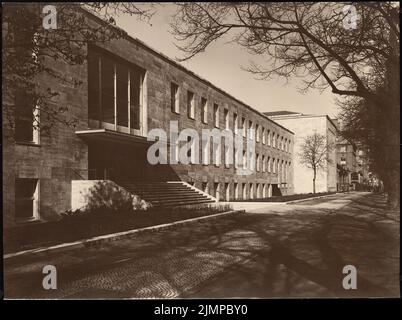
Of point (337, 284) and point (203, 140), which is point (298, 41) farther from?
point (203, 140)

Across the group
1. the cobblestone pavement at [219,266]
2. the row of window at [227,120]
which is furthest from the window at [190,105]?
the cobblestone pavement at [219,266]

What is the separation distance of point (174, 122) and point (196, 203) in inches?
243

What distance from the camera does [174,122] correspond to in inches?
1045

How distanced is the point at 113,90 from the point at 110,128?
2.05 meters

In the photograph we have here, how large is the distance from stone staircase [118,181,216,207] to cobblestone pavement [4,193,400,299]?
6524mm

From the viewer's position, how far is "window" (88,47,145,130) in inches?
754

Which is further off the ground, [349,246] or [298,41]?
[298,41]

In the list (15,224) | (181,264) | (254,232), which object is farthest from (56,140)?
(181,264)

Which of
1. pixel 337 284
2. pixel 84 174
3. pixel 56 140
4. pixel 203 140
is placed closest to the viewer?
pixel 337 284

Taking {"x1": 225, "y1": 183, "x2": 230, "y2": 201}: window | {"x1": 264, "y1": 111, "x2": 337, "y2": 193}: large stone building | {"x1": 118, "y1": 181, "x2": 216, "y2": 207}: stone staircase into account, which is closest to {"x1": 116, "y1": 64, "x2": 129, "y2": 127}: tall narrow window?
{"x1": 118, "y1": 181, "x2": 216, "y2": 207}: stone staircase

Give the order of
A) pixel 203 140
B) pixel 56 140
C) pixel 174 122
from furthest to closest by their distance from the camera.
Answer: pixel 203 140 < pixel 174 122 < pixel 56 140

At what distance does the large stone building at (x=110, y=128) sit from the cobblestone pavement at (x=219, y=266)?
2938 millimetres

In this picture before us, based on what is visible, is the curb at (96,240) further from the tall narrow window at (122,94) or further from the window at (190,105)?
the window at (190,105)

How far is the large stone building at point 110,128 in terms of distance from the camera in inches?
565
